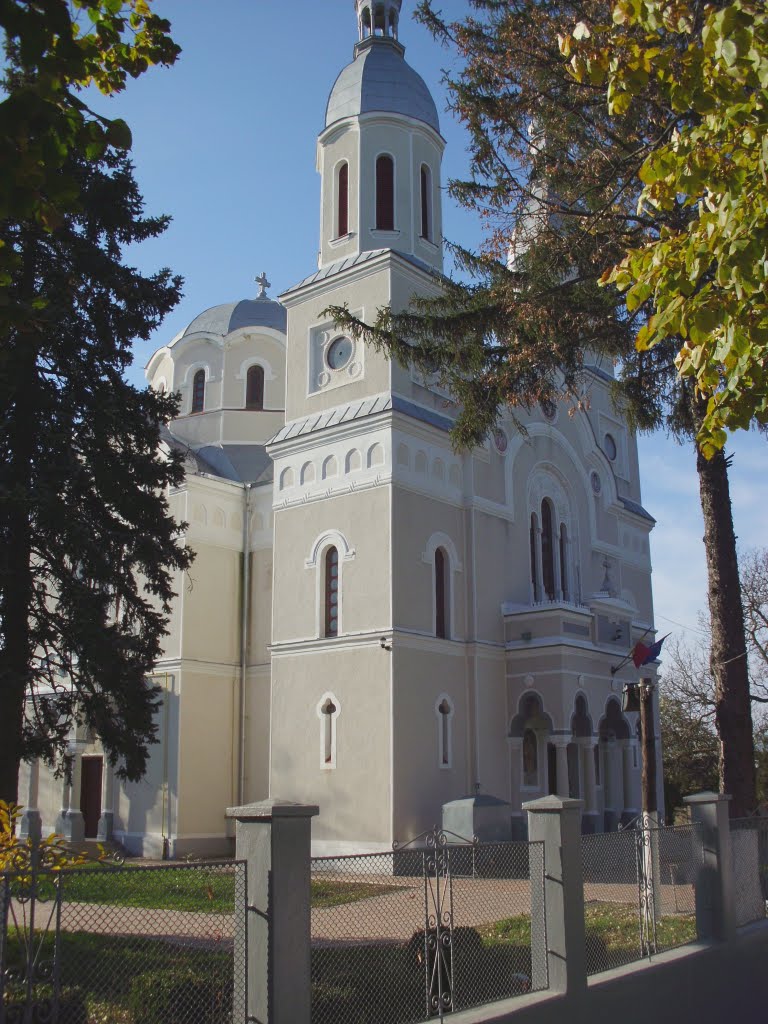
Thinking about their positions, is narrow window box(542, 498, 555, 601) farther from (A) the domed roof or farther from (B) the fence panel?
(B) the fence panel

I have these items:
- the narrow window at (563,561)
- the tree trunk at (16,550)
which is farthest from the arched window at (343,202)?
the tree trunk at (16,550)

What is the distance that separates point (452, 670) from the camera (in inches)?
823

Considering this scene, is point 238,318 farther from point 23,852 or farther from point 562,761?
point 23,852

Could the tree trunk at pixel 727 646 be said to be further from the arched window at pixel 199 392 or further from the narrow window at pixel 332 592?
the arched window at pixel 199 392

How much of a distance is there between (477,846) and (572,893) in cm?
147

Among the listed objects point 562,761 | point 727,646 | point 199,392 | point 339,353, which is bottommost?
point 562,761

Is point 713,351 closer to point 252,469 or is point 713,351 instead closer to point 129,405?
point 129,405

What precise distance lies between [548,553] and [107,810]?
12.0 meters

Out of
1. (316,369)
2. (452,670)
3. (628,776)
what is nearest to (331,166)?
(316,369)

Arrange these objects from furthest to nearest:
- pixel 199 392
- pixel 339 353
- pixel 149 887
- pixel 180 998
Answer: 1. pixel 199 392
2. pixel 339 353
3. pixel 149 887
4. pixel 180 998

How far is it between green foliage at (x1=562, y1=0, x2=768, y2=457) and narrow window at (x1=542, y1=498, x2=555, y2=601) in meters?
17.8

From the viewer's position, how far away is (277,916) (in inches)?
232

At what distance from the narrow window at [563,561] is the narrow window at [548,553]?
37 centimetres

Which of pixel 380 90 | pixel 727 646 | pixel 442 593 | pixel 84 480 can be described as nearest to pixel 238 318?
pixel 380 90
